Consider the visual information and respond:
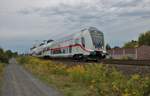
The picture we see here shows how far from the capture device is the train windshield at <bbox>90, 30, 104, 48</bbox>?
1454 inches

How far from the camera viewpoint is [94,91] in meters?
15.5

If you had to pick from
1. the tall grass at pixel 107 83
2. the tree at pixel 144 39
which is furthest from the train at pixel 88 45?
the tree at pixel 144 39

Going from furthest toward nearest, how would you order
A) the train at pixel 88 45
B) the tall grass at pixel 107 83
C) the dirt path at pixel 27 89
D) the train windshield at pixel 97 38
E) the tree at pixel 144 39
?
the tree at pixel 144 39 < the train windshield at pixel 97 38 < the train at pixel 88 45 < the dirt path at pixel 27 89 < the tall grass at pixel 107 83

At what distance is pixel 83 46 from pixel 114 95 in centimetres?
2447

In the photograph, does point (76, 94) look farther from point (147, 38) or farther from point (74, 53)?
point (147, 38)

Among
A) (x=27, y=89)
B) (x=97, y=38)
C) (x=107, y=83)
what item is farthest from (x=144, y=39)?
(x=107, y=83)

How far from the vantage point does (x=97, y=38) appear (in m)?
37.6

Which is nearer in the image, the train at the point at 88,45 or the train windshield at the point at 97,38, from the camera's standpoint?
the train at the point at 88,45

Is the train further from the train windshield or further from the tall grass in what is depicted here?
the tall grass

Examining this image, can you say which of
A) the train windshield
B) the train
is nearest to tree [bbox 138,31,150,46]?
the train

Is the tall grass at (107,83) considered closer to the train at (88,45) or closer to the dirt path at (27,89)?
the dirt path at (27,89)

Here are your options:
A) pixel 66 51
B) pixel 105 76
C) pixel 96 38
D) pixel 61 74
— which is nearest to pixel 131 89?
pixel 105 76

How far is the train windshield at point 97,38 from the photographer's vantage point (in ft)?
121

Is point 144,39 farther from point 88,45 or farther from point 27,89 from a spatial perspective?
point 27,89
